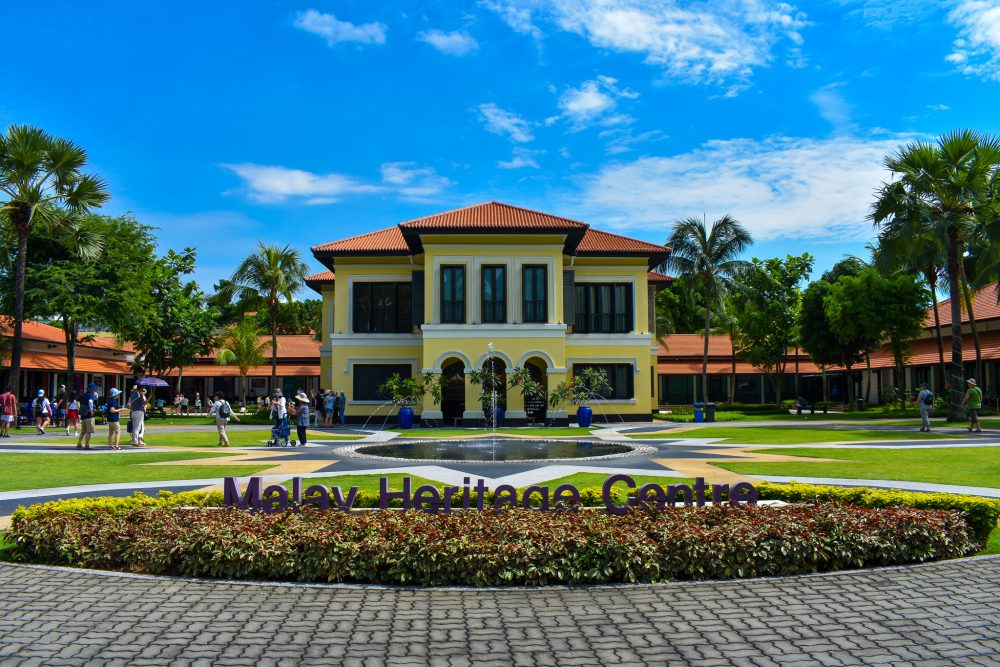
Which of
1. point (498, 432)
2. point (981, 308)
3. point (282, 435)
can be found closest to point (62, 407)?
point (282, 435)

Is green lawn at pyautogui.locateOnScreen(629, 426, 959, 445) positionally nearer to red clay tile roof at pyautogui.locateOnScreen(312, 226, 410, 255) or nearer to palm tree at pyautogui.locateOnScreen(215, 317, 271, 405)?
red clay tile roof at pyautogui.locateOnScreen(312, 226, 410, 255)

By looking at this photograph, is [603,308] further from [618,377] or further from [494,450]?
[494,450]

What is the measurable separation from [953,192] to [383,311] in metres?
25.3

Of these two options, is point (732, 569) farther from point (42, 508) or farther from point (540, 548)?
point (42, 508)

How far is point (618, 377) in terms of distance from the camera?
119 feet

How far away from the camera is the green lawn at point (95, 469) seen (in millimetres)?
14336

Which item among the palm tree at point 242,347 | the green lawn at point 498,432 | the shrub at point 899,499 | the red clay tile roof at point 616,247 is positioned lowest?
the green lawn at point 498,432

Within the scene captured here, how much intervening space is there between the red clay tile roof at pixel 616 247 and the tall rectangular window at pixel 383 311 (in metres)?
8.87

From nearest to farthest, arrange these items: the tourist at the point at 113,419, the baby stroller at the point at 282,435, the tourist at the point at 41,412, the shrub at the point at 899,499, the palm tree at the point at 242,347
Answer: the shrub at the point at 899,499 → the tourist at the point at 113,419 → the baby stroller at the point at 282,435 → the tourist at the point at 41,412 → the palm tree at the point at 242,347

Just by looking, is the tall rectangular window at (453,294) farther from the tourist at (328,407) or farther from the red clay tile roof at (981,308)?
the red clay tile roof at (981,308)

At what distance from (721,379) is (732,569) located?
54.1m

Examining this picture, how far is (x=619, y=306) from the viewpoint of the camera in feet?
120

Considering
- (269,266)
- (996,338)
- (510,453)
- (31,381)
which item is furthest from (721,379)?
(31,381)

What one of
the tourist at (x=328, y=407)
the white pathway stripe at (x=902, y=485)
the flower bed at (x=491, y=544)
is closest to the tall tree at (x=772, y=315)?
the tourist at (x=328, y=407)
